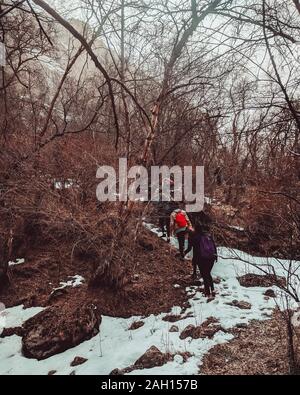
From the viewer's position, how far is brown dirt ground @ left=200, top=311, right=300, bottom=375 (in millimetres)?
4156

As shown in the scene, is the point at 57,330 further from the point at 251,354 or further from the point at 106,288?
the point at 251,354

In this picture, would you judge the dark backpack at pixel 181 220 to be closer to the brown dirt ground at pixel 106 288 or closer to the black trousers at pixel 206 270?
the brown dirt ground at pixel 106 288

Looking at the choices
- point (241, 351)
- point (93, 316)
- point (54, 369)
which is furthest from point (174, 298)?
point (54, 369)

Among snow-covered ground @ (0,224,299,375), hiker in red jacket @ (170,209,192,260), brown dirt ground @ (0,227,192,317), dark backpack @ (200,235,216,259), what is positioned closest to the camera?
snow-covered ground @ (0,224,299,375)

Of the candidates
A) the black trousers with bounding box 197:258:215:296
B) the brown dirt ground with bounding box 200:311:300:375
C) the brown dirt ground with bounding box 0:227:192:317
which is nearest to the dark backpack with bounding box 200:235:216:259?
the black trousers with bounding box 197:258:215:296

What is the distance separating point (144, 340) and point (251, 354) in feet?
5.55

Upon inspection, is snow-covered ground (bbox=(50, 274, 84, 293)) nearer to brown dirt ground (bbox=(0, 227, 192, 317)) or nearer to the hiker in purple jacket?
brown dirt ground (bbox=(0, 227, 192, 317))

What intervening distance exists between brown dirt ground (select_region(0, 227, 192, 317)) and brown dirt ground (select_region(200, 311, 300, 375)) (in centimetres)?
170

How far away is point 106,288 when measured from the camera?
672cm

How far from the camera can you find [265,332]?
16.9 ft

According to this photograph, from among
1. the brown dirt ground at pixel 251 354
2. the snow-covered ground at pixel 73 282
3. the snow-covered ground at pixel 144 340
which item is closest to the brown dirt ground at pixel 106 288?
the snow-covered ground at pixel 73 282

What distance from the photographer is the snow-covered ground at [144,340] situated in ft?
15.7
